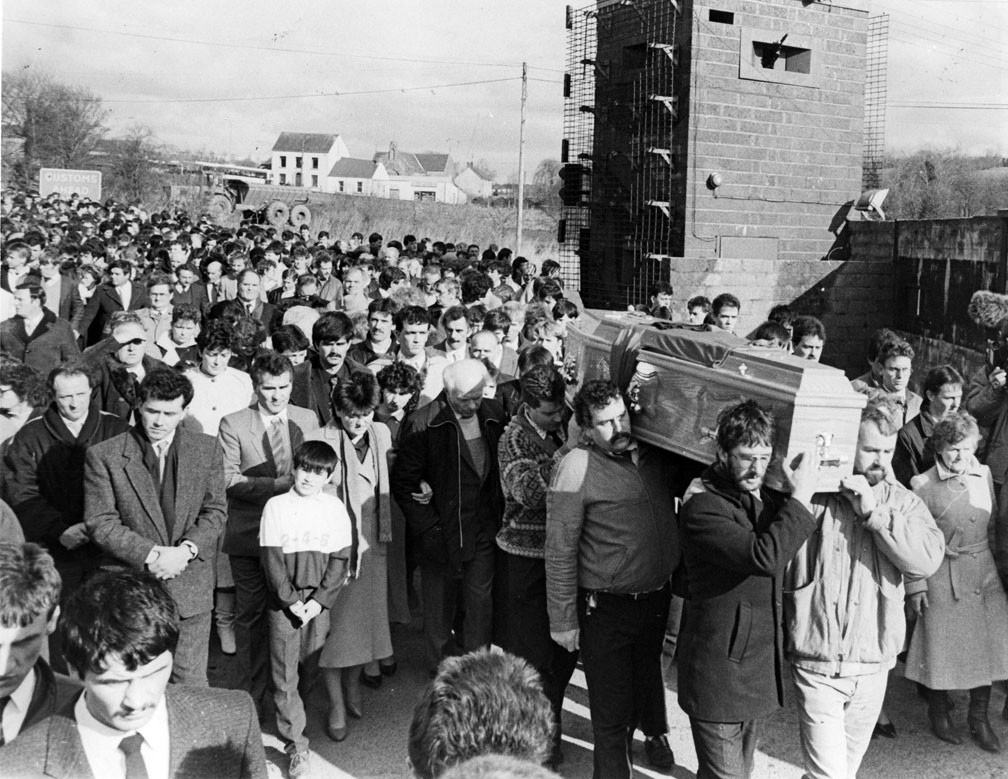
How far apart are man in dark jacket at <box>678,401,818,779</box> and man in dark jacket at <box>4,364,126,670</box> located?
2682 millimetres

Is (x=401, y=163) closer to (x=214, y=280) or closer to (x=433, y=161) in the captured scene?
(x=433, y=161)

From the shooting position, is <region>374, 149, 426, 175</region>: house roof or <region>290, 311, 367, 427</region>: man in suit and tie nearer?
<region>290, 311, 367, 427</region>: man in suit and tie

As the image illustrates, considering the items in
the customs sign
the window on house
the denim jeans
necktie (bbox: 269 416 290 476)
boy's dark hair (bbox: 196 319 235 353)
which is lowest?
the denim jeans

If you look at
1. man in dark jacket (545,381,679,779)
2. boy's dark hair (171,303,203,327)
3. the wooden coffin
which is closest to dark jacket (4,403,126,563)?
man in dark jacket (545,381,679,779)

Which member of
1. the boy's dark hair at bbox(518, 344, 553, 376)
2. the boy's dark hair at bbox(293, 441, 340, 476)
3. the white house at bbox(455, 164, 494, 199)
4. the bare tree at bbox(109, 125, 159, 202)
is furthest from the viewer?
the white house at bbox(455, 164, 494, 199)

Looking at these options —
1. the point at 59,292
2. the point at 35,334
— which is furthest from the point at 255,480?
the point at 59,292

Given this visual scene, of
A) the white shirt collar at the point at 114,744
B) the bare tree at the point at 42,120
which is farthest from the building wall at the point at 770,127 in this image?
the bare tree at the point at 42,120

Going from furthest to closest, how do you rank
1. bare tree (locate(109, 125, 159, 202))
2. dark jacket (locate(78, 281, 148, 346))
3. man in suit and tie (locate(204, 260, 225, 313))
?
bare tree (locate(109, 125, 159, 202)) → man in suit and tie (locate(204, 260, 225, 313)) → dark jacket (locate(78, 281, 148, 346))

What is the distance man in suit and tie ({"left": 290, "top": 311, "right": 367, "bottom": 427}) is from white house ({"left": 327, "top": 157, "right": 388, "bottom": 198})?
82621 millimetres

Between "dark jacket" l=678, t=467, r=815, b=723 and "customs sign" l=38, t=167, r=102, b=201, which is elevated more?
"customs sign" l=38, t=167, r=102, b=201

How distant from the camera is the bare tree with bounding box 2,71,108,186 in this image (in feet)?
97.7

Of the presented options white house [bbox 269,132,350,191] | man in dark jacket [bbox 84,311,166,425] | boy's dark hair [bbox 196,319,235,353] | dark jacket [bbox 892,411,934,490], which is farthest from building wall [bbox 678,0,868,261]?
white house [bbox 269,132,350,191]

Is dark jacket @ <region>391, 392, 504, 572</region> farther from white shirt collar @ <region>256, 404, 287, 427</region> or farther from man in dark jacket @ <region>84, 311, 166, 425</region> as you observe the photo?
man in dark jacket @ <region>84, 311, 166, 425</region>

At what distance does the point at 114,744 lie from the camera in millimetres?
2328
